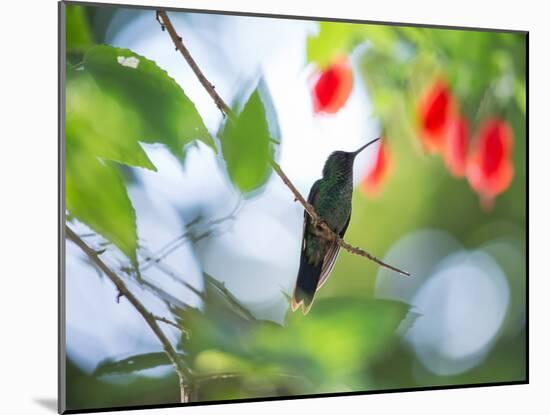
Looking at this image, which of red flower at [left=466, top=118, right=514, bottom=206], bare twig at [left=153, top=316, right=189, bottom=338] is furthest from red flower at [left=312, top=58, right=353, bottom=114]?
bare twig at [left=153, top=316, right=189, bottom=338]

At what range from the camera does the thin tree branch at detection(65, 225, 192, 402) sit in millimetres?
3361

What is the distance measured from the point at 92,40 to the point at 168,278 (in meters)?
0.90

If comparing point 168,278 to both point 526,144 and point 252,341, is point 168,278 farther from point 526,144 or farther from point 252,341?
point 526,144

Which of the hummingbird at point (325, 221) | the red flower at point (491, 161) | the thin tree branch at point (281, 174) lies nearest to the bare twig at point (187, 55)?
the thin tree branch at point (281, 174)

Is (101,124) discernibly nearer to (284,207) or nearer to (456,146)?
(284,207)

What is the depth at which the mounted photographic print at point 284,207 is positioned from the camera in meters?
3.38

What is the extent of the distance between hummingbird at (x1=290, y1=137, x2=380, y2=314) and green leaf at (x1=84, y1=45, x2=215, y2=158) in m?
0.48

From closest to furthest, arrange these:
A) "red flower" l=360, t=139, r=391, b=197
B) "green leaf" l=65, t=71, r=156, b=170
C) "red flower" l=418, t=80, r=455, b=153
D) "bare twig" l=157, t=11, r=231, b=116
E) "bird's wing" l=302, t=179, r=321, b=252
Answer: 1. "green leaf" l=65, t=71, r=156, b=170
2. "bare twig" l=157, t=11, r=231, b=116
3. "bird's wing" l=302, t=179, r=321, b=252
4. "red flower" l=360, t=139, r=391, b=197
5. "red flower" l=418, t=80, r=455, b=153

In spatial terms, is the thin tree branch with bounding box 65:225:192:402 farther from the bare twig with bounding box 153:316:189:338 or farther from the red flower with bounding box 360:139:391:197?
the red flower with bounding box 360:139:391:197

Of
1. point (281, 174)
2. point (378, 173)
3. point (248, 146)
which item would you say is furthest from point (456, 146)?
point (248, 146)

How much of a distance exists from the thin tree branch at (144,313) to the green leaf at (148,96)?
1.42ft

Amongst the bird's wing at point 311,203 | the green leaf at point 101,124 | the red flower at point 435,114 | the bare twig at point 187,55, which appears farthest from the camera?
the red flower at point 435,114

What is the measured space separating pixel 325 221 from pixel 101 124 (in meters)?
0.94

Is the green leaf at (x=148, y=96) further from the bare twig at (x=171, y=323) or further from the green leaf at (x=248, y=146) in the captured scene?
Result: the bare twig at (x=171, y=323)
